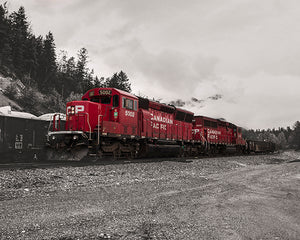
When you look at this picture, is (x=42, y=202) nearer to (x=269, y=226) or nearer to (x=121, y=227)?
(x=121, y=227)

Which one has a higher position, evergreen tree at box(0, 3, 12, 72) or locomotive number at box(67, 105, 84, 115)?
evergreen tree at box(0, 3, 12, 72)

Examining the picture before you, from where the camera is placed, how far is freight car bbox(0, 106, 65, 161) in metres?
16.3

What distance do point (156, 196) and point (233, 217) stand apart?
2149 millimetres

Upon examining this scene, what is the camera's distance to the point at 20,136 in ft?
55.9

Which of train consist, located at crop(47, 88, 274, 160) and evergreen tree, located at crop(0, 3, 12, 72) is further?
evergreen tree, located at crop(0, 3, 12, 72)

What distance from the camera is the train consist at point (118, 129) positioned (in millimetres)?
13703

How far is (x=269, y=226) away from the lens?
3.94 metres

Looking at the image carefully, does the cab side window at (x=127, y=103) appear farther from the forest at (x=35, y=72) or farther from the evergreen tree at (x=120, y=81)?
the evergreen tree at (x=120, y=81)

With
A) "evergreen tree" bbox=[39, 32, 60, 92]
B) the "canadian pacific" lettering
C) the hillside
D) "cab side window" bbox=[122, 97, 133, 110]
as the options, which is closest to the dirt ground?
"cab side window" bbox=[122, 97, 133, 110]

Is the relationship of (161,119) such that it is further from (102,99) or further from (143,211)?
(143,211)

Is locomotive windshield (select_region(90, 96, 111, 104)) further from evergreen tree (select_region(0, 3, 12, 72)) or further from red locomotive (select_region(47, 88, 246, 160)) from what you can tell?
evergreen tree (select_region(0, 3, 12, 72))

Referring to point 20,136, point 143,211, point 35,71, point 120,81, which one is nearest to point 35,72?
point 35,71

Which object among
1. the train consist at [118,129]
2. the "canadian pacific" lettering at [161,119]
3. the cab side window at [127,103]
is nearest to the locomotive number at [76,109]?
the train consist at [118,129]

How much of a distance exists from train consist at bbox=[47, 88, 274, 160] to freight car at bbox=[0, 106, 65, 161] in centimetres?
111
